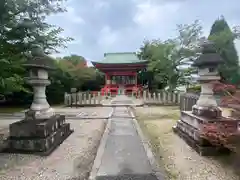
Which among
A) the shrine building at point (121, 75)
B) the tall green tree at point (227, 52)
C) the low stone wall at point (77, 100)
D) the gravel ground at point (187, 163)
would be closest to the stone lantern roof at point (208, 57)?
the gravel ground at point (187, 163)

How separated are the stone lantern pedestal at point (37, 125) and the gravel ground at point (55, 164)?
19cm

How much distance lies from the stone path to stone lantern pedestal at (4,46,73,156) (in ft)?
3.65

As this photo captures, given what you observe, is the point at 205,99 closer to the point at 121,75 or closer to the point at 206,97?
the point at 206,97

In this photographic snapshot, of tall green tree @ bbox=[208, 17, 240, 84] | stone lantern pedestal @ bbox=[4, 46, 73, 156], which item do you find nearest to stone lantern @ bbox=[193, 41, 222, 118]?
stone lantern pedestal @ bbox=[4, 46, 73, 156]

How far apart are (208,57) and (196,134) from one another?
1.70 meters

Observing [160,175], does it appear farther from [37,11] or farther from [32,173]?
[37,11]

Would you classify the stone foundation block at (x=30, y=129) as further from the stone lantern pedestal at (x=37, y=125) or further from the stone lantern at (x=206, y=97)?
the stone lantern at (x=206, y=97)

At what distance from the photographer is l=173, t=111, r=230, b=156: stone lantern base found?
12.3ft

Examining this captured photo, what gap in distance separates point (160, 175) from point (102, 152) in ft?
4.52

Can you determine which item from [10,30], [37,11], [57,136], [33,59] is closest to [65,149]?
[57,136]

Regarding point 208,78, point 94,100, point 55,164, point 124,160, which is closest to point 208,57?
point 208,78

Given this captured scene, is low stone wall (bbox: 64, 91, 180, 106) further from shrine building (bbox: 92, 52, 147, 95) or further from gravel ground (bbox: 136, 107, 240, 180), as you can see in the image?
gravel ground (bbox: 136, 107, 240, 180)

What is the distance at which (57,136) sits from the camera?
15.1ft

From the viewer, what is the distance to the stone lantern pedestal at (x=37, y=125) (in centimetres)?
394
